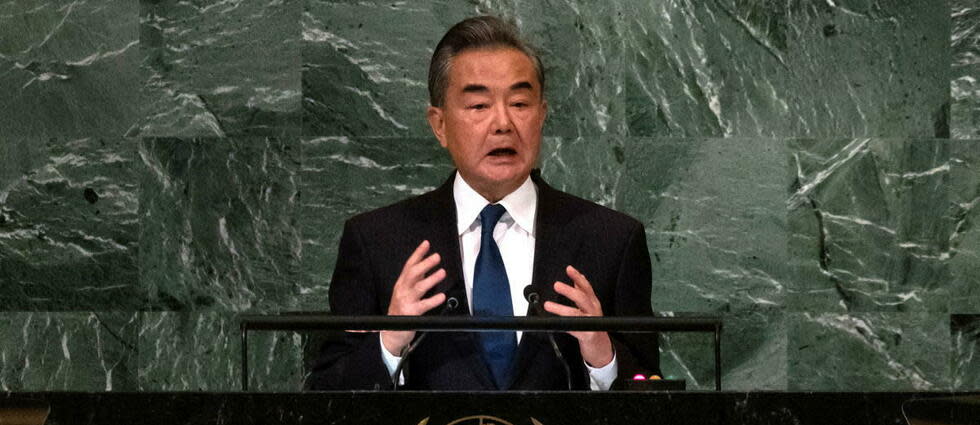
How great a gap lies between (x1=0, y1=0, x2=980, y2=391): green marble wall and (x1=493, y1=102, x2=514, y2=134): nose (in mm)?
1324

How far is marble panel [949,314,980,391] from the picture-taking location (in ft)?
14.5

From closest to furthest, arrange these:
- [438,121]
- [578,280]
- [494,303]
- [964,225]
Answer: [578,280]
[494,303]
[438,121]
[964,225]

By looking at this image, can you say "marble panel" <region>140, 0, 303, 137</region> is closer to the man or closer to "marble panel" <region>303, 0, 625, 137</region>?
"marble panel" <region>303, 0, 625, 137</region>

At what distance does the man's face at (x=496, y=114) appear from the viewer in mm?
3100

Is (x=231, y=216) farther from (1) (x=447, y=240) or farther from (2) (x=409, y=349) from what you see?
(2) (x=409, y=349)

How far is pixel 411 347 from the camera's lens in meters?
2.50

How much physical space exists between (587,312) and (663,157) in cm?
183

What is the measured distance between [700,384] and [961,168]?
3.57ft

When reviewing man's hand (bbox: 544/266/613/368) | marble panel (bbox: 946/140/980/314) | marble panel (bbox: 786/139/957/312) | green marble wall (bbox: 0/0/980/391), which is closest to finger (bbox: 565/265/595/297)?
man's hand (bbox: 544/266/613/368)

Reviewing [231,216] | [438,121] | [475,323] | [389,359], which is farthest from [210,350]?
[475,323]

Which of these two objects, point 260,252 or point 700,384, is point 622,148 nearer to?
point 700,384

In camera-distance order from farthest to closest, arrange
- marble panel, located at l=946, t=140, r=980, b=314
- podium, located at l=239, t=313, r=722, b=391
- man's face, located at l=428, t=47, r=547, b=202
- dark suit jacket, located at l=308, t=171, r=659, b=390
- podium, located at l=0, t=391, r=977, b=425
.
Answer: marble panel, located at l=946, t=140, r=980, b=314
man's face, located at l=428, t=47, r=547, b=202
dark suit jacket, located at l=308, t=171, r=659, b=390
podium, located at l=239, t=313, r=722, b=391
podium, located at l=0, t=391, r=977, b=425

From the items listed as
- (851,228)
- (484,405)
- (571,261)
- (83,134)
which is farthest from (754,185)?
(484,405)

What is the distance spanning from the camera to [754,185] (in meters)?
4.43
